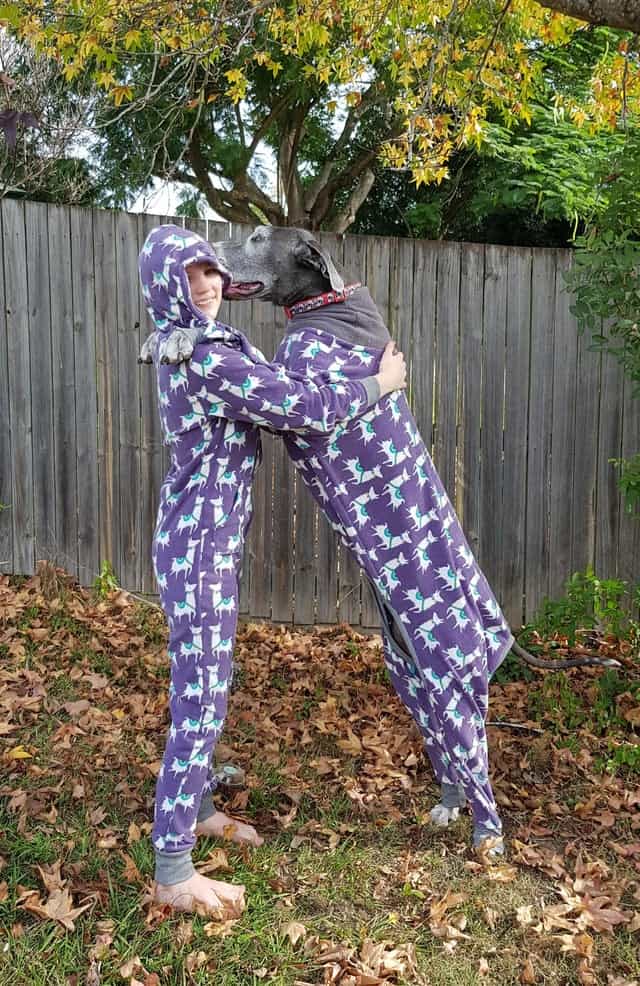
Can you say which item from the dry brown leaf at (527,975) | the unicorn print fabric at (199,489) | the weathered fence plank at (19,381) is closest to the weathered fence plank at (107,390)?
the weathered fence plank at (19,381)

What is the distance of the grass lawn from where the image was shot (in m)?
2.40

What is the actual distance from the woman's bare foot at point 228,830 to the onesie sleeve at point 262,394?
143cm

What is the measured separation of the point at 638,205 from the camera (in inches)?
144

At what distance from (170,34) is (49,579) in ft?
10.9

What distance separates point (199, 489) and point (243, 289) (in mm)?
744

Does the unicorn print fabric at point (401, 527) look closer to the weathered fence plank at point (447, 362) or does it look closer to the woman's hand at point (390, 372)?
the woman's hand at point (390, 372)

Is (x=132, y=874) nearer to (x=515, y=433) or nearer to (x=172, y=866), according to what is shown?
(x=172, y=866)

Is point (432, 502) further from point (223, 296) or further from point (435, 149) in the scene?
point (435, 149)

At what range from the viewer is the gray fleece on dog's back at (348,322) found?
276 centimetres

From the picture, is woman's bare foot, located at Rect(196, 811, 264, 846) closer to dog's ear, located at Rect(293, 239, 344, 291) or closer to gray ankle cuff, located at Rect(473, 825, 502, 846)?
gray ankle cuff, located at Rect(473, 825, 502, 846)

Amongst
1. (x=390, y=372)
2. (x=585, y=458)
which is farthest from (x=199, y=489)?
(x=585, y=458)

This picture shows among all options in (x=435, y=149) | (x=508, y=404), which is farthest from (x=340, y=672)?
(x=435, y=149)

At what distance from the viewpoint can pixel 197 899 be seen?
2512mm

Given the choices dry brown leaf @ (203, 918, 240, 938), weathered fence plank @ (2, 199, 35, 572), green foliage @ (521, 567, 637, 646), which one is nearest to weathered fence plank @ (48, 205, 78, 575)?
weathered fence plank @ (2, 199, 35, 572)
